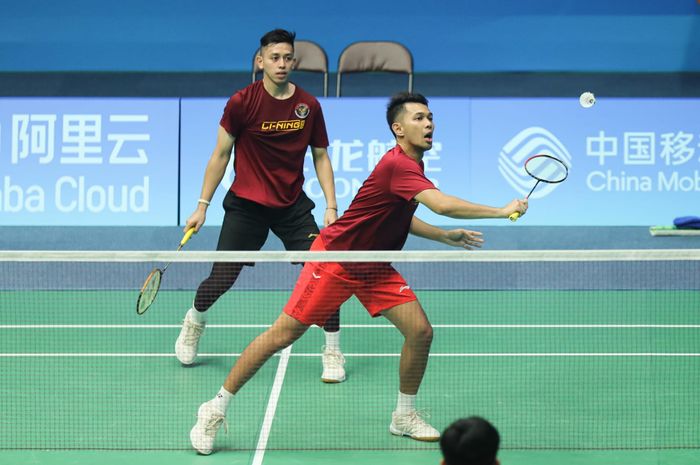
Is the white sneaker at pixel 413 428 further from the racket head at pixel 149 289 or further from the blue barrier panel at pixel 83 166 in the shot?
the blue barrier panel at pixel 83 166

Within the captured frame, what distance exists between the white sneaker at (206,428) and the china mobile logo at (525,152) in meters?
5.08

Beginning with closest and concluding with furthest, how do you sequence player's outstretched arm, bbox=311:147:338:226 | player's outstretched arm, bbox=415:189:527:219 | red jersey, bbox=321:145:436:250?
player's outstretched arm, bbox=415:189:527:219 < red jersey, bbox=321:145:436:250 < player's outstretched arm, bbox=311:147:338:226

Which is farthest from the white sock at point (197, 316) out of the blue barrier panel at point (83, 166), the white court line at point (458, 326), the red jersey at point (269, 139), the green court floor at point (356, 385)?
the blue barrier panel at point (83, 166)

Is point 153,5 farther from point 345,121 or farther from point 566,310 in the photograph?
point 566,310

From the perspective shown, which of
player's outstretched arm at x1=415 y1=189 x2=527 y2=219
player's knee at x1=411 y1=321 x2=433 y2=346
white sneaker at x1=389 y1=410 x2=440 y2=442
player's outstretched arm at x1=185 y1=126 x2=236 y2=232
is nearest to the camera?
player's outstretched arm at x1=415 y1=189 x2=527 y2=219

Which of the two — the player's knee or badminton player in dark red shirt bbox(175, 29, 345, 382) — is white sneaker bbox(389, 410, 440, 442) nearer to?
the player's knee

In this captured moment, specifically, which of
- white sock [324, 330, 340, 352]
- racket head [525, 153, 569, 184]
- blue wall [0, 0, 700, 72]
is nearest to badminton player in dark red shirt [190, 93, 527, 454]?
racket head [525, 153, 569, 184]

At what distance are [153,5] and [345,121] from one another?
4475 millimetres

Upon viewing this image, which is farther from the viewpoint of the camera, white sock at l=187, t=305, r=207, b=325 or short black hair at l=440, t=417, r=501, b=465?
white sock at l=187, t=305, r=207, b=325

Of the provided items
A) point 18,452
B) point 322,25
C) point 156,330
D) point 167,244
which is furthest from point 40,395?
point 322,25

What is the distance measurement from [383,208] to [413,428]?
1.04m

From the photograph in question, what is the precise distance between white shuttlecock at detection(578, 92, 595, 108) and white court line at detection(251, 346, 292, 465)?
346cm

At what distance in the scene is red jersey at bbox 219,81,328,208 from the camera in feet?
19.7

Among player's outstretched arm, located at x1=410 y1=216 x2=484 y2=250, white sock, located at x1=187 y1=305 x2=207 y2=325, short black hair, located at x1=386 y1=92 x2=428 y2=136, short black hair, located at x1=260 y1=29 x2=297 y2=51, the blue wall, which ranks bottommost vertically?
white sock, located at x1=187 y1=305 x2=207 y2=325
